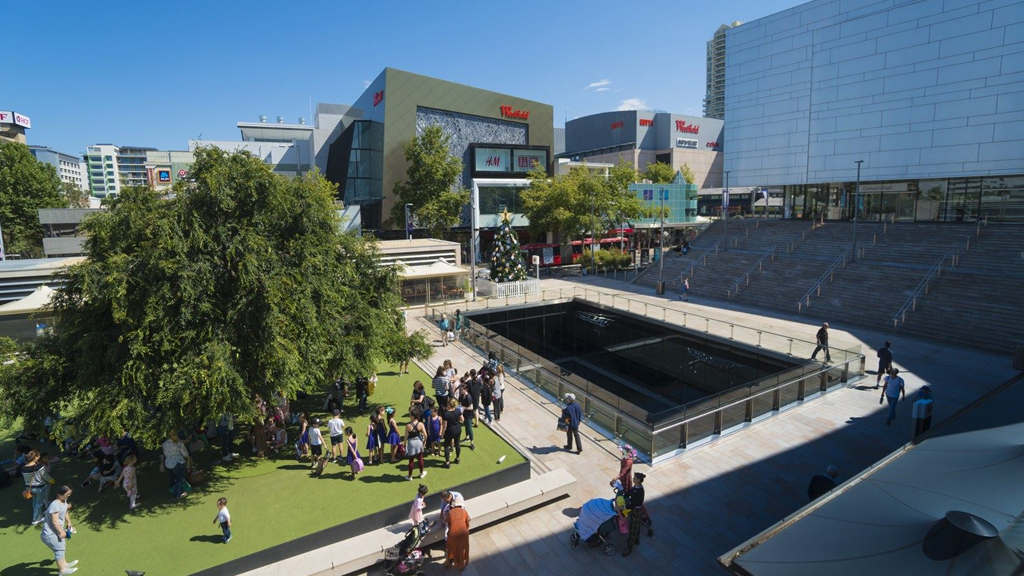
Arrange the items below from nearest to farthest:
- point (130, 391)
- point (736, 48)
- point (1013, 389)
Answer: point (130, 391) → point (1013, 389) → point (736, 48)

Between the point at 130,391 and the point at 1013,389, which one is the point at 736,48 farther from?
the point at 130,391

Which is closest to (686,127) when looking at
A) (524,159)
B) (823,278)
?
(524,159)

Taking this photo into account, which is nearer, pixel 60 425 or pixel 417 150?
pixel 60 425

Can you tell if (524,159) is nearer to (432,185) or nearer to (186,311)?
(432,185)

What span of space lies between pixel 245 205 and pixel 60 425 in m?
5.09

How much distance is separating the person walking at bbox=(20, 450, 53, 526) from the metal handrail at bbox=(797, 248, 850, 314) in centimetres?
2831

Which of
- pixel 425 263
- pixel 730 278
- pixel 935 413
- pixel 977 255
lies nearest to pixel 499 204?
pixel 425 263

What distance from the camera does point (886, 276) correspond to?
25500mm

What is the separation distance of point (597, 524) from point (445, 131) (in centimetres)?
4290

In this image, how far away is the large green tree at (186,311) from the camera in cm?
865

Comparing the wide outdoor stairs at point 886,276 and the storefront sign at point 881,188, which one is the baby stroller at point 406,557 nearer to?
the wide outdoor stairs at point 886,276

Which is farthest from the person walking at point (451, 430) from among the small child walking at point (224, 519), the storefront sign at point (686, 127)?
the storefront sign at point (686, 127)

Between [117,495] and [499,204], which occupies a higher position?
[499,204]

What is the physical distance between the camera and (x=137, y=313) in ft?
29.0
